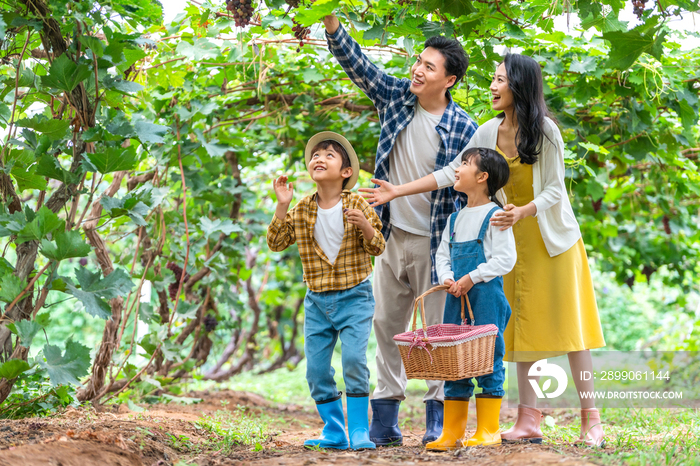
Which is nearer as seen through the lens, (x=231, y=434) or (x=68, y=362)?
(x=68, y=362)

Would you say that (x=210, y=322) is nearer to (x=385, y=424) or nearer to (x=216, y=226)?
(x=216, y=226)

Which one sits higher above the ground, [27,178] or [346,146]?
[346,146]

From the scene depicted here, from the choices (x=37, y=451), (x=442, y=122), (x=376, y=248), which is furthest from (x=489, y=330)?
(x=37, y=451)

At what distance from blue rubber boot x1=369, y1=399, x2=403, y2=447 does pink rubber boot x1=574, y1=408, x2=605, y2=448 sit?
71 cm

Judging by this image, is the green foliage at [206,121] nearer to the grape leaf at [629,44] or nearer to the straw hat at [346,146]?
the grape leaf at [629,44]

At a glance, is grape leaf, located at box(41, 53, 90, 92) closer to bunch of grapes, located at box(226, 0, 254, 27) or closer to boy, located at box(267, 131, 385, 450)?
bunch of grapes, located at box(226, 0, 254, 27)

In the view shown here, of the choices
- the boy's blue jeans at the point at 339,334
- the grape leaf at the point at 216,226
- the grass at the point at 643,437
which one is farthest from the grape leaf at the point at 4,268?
the grass at the point at 643,437

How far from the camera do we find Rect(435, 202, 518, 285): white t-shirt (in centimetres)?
205

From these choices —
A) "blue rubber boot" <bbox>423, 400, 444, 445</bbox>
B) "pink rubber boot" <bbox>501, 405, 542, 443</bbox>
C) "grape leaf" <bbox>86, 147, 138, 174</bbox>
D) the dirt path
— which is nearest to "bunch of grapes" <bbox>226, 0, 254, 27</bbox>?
"grape leaf" <bbox>86, 147, 138, 174</bbox>

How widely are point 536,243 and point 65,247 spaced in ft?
5.62

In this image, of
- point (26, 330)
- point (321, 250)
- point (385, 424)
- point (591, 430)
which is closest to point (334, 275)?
point (321, 250)

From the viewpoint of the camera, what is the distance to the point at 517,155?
234cm

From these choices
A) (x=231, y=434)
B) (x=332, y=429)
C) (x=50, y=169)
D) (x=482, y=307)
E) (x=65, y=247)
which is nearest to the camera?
(x=65, y=247)

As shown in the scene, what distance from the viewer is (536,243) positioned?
2.33 metres
